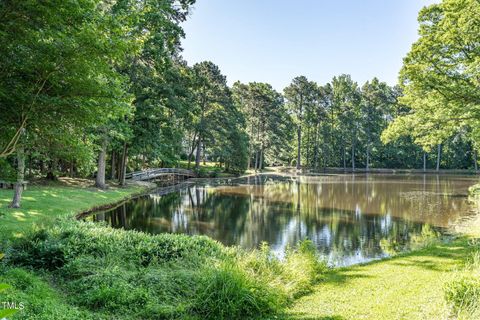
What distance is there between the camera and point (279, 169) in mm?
63625

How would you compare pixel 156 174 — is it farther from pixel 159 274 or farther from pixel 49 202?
pixel 159 274

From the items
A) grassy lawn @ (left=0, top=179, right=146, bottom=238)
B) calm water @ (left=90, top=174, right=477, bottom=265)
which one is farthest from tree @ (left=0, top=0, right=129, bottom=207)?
calm water @ (left=90, top=174, right=477, bottom=265)

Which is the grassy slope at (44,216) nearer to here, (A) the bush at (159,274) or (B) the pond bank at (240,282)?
(B) the pond bank at (240,282)

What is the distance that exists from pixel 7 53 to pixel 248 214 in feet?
46.1

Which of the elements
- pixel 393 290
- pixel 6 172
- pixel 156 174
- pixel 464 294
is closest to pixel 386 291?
pixel 393 290

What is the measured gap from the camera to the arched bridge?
32862mm

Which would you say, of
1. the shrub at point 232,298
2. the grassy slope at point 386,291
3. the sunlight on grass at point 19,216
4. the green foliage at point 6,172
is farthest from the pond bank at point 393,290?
Result: the sunlight on grass at point 19,216

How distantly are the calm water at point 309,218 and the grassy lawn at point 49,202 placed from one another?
1.16 m

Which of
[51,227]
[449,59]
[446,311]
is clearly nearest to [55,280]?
[51,227]

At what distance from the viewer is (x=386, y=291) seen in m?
6.73

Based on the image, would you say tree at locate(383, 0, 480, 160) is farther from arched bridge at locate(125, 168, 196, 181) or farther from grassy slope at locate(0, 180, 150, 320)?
arched bridge at locate(125, 168, 196, 181)

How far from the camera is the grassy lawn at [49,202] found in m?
11.2

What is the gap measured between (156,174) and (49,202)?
20.6m

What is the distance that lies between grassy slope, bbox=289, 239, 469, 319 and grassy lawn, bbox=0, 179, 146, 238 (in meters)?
8.09
